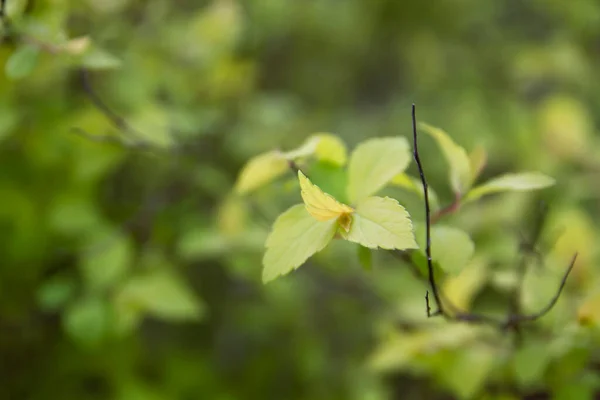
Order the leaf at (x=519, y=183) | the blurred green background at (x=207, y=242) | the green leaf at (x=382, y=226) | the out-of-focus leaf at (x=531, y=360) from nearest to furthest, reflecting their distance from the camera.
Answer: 1. the green leaf at (x=382, y=226)
2. the leaf at (x=519, y=183)
3. the out-of-focus leaf at (x=531, y=360)
4. the blurred green background at (x=207, y=242)

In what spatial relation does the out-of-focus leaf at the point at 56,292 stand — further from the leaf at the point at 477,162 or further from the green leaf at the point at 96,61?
the leaf at the point at 477,162

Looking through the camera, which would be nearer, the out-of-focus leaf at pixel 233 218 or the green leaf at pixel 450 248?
the green leaf at pixel 450 248

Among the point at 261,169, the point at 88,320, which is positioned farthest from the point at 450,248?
the point at 88,320

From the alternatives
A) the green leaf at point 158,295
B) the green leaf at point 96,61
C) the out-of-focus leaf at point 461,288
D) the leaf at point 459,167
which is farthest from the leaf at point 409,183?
the green leaf at point 158,295

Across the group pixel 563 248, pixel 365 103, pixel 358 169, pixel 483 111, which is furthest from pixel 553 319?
pixel 365 103

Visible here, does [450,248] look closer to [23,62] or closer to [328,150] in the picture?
[328,150]
